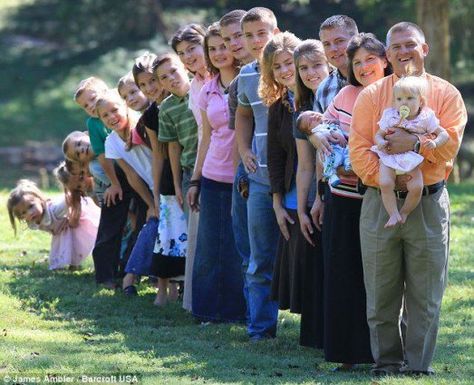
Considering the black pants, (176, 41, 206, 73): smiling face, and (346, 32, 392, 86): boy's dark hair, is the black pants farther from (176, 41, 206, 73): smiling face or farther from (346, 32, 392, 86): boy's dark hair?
(346, 32, 392, 86): boy's dark hair

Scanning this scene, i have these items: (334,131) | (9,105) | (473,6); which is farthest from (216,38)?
(9,105)

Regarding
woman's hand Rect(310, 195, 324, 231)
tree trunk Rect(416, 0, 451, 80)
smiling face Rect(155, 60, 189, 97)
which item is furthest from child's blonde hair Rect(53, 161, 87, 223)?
tree trunk Rect(416, 0, 451, 80)

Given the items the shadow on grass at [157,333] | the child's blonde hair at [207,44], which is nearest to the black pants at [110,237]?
the shadow on grass at [157,333]

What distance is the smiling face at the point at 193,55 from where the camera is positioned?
853cm

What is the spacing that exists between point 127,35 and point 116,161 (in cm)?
2005

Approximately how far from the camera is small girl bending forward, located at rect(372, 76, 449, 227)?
5938mm

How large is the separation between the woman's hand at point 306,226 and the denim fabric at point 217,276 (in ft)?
4.67

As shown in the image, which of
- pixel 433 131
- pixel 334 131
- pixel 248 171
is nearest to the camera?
pixel 433 131

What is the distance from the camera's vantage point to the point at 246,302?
8.34 meters

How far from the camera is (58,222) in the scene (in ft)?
36.0

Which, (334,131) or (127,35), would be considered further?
(127,35)

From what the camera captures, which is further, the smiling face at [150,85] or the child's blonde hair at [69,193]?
the child's blonde hair at [69,193]

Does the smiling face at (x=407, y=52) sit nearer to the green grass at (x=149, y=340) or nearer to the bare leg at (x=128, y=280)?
the green grass at (x=149, y=340)

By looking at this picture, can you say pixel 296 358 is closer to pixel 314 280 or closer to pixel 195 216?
pixel 314 280
